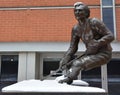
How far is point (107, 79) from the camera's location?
8555 millimetres

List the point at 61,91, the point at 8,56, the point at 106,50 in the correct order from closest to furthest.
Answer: the point at 61,91, the point at 106,50, the point at 8,56

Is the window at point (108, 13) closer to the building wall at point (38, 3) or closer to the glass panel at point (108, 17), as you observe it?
the glass panel at point (108, 17)

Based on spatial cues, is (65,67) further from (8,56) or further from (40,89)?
(8,56)

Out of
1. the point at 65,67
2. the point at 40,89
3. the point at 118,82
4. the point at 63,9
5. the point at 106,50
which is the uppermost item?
the point at 63,9

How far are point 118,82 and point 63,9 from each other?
121 inches

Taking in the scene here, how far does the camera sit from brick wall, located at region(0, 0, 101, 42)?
8164 mm

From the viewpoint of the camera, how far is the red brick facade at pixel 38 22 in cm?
816

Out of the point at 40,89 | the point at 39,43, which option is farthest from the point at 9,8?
the point at 40,89

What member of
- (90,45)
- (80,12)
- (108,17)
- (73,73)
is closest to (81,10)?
(80,12)

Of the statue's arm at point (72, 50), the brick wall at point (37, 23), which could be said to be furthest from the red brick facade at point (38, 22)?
the statue's arm at point (72, 50)

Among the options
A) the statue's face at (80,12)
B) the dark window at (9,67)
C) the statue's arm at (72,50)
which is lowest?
the dark window at (9,67)

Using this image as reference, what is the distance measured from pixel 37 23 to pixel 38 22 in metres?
0.04

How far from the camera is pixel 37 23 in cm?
825

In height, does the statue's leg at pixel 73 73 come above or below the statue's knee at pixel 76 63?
below
